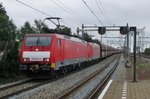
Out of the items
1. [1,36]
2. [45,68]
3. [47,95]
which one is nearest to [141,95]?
[47,95]

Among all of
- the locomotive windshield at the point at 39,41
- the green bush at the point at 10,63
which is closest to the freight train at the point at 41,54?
the locomotive windshield at the point at 39,41

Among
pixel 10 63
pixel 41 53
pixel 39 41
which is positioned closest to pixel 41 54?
pixel 41 53

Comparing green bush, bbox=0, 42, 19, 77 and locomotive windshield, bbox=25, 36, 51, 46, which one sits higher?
locomotive windshield, bbox=25, 36, 51, 46

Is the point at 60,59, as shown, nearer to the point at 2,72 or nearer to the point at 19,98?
the point at 2,72

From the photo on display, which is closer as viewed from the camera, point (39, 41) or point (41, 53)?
point (41, 53)

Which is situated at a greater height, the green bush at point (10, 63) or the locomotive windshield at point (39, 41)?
the locomotive windshield at point (39, 41)

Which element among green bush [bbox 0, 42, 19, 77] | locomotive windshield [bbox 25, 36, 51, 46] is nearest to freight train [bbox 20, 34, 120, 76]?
locomotive windshield [bbox 25, 36, 51, 46]

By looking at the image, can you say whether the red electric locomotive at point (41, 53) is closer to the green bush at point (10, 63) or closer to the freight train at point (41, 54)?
the freight train at point (41, 54)

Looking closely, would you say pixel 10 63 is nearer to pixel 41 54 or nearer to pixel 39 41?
pixel 41 54

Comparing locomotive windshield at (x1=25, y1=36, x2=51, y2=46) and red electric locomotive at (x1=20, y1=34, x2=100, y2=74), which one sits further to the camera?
locomotive windshield at (x1=25, y1=36, x2=51, y2=46)

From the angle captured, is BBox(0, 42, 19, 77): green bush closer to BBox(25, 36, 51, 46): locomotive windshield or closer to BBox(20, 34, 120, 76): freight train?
BBox(20, 34, 120, 76): freight train

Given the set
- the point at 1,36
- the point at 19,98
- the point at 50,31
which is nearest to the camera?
the point at 19,98

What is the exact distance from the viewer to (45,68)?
26.1m

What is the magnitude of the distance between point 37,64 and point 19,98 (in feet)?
29.3
